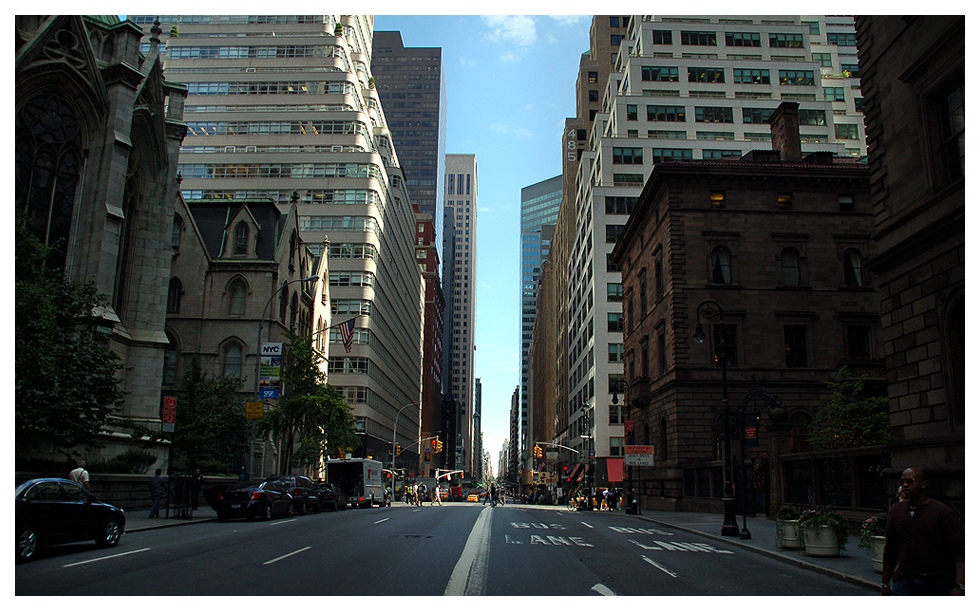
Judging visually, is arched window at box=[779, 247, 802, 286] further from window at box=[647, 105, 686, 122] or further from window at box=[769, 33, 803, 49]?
window at box=[769, 33, 803, 49]

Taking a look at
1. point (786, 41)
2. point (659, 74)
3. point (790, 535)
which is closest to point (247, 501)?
point (790, 535)

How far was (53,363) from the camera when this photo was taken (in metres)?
23.2

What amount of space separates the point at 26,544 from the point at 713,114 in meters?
78.5

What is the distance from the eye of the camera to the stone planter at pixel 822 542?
16.7 m

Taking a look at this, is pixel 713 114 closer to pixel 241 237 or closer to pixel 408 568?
pixel 241 237

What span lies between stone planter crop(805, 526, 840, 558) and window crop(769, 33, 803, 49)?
3074 inches

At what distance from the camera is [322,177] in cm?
8475

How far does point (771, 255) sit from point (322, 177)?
54.0 meters

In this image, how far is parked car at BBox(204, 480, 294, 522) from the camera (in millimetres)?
28266

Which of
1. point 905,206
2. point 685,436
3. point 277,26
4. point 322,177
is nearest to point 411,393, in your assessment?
point 322,177

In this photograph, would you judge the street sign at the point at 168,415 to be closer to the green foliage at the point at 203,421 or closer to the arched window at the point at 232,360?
the green foliage at the point at 203,421

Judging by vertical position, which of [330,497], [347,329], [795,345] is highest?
[347,329]

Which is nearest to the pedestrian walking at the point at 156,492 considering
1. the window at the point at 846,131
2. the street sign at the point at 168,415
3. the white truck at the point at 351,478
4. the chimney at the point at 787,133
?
the street sign at the point at 168,415

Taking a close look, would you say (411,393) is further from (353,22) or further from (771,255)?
(771,255)
